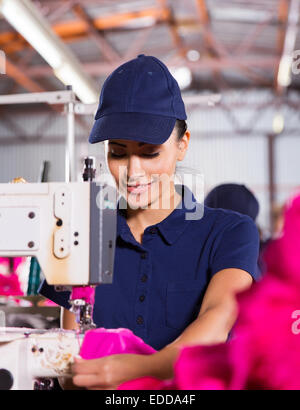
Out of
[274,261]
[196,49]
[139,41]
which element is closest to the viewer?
[274,261]

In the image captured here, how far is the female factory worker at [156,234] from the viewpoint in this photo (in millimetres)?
1295

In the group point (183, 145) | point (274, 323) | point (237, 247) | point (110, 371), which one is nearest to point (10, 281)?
point (183, 145)

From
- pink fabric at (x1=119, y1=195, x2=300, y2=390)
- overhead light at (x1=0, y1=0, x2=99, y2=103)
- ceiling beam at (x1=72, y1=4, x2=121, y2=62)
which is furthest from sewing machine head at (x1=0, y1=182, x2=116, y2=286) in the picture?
ceiling beam at (x1=72, y1=4, x2=121, y2=62)

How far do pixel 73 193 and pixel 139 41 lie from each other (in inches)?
333

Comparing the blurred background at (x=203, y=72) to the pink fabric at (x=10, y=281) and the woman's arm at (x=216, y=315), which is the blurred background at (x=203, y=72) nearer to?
the pink fabric at (x=10, y=281)

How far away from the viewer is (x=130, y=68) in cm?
132

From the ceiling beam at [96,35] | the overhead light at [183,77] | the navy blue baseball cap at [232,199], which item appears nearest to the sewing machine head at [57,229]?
the navy blue baseball cap at [232,199]

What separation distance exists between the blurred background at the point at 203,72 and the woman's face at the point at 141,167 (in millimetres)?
4467

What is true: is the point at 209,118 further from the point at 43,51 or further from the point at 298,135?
the point at 43,51

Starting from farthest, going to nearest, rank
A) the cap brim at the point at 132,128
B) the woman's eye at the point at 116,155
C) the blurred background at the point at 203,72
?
the blurred background at the point at 203,72 → the woman's eye at the point at 116,155 → the cap brim at the point at 132,128

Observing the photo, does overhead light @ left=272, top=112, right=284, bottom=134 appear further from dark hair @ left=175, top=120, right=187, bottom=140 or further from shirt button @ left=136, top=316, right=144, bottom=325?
shirt button @ left=136, top=316, right=144, bottom=325

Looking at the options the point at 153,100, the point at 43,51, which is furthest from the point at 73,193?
the point at 43,51

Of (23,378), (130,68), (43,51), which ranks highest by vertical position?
(43,51)

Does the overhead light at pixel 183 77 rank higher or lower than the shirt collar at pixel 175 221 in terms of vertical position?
higher
